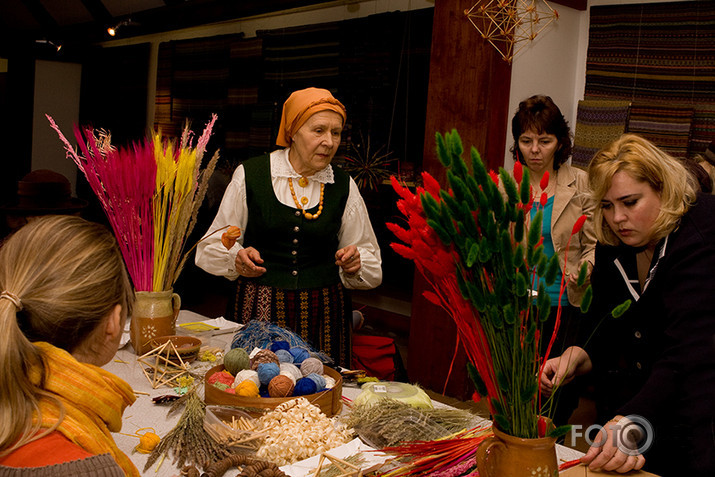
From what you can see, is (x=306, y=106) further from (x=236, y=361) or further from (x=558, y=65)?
(x=558, y=65)

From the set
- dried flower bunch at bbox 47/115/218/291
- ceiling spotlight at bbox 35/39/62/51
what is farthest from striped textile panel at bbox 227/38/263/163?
dried flower bunch at bbox 47/115/218/291

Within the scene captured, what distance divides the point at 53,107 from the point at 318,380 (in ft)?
29.3

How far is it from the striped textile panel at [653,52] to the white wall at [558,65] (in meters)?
0.09

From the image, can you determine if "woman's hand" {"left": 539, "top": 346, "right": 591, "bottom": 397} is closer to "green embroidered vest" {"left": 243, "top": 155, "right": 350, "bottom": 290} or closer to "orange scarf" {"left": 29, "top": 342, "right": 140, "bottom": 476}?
"orange scarf" {"left": 29, "top": 342, "right": 140, "bottom": 476}

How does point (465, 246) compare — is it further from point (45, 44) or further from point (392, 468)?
point (45, 44)

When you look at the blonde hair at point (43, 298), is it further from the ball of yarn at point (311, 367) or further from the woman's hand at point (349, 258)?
the woman's hand at point (349, 258)

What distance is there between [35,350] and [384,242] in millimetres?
4550

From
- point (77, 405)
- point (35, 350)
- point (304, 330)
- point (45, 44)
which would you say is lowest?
point (304, 330)

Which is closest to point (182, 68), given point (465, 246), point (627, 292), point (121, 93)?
point (121, 93)

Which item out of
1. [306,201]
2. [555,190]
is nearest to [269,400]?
[306,201]

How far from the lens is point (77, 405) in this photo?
3.55ft

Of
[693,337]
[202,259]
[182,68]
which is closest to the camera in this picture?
[693,337]

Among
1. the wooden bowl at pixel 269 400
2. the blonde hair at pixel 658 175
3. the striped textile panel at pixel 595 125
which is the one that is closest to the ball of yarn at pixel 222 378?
the wooden bowl at pixel 269 400

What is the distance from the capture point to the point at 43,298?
102cm
